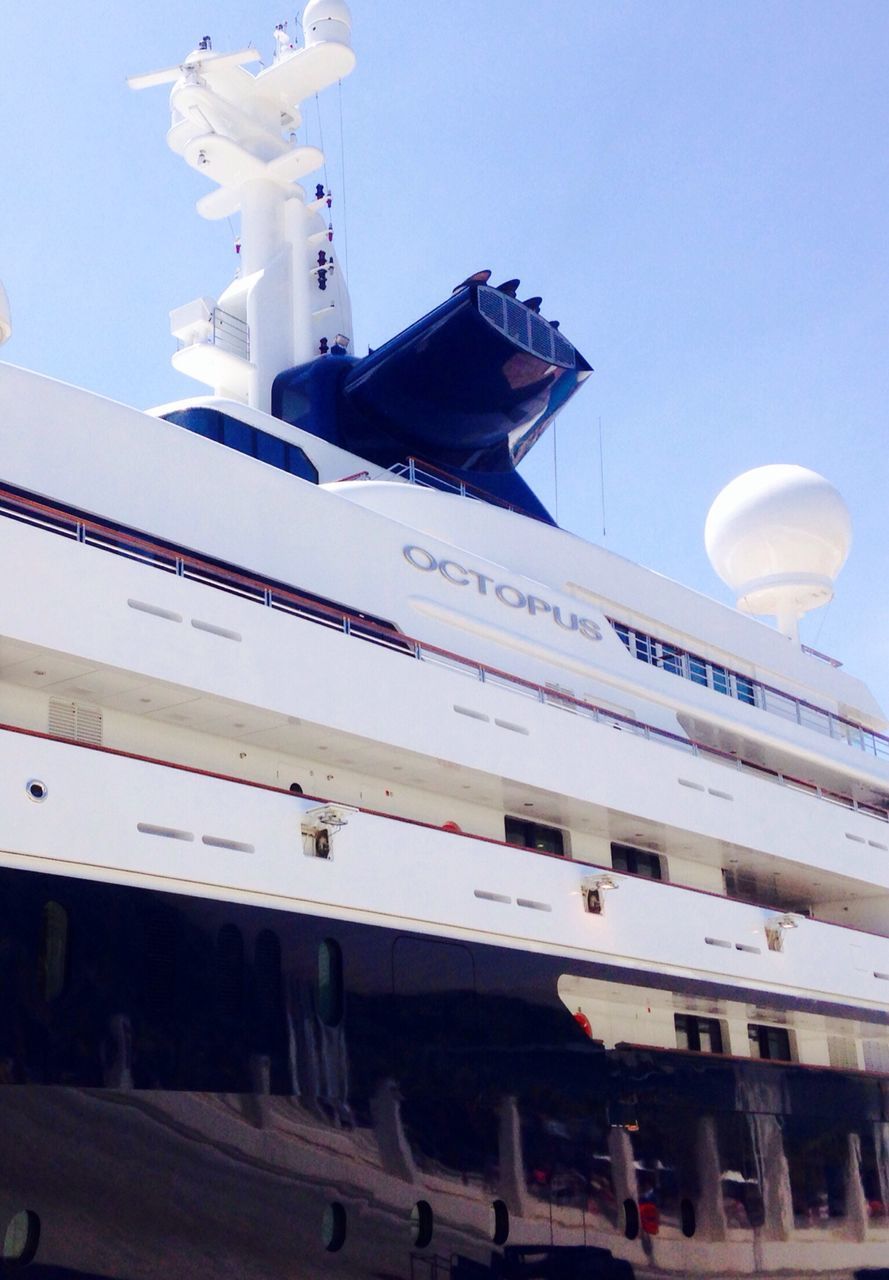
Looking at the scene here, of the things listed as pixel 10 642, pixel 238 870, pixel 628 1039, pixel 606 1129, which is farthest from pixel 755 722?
pixel 10 642

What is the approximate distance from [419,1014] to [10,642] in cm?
427

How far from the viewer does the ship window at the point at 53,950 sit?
9797 millimetres

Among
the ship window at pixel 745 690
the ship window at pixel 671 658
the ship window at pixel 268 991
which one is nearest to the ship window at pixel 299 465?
the ship window at pixel 671 658

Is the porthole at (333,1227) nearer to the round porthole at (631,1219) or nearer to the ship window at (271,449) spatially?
the round porthole at (631,1219)

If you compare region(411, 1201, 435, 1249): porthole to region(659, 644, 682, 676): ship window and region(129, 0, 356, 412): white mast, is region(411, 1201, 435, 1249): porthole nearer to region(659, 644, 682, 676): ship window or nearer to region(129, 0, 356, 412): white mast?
region(659, 644, 682, 676): ship window

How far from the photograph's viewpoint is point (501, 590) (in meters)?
16.0

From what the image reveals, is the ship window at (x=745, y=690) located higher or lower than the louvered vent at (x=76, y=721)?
higher

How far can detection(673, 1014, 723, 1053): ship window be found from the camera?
16.6 metres

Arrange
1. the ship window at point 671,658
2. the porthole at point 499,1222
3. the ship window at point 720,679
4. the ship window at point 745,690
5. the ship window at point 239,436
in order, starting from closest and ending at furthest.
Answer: the porthole at point 499,1222
the ship window at point 239,436
the ship window at point 671,658
the ship window at point 720,679
the ship window at point 745,690

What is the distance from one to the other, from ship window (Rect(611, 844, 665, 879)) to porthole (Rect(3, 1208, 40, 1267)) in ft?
27.9

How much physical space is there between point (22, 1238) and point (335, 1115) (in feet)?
8.59

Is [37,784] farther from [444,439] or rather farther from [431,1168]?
[444,439]

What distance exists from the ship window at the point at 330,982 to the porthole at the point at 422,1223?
1.51m

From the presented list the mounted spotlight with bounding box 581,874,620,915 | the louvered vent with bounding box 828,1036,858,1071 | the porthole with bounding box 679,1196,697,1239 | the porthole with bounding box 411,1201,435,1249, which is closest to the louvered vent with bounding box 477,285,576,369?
the mounted spotlight with bounding box 581,874,620,915
